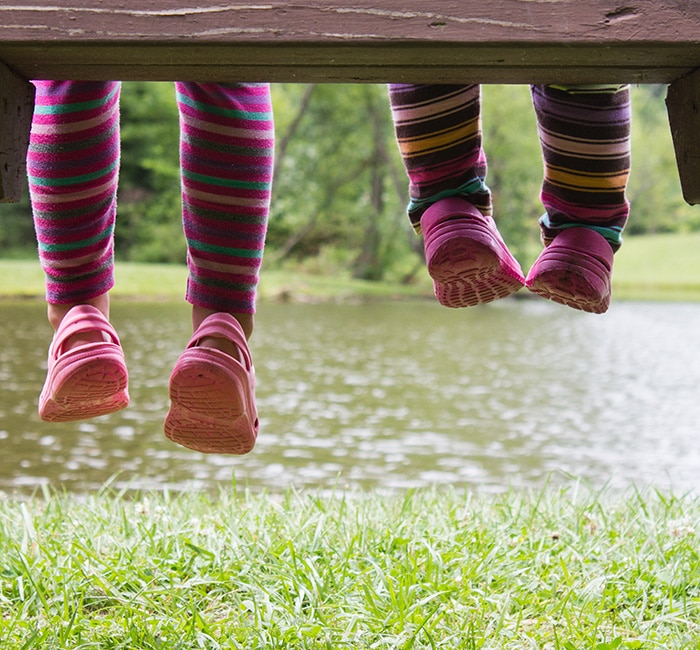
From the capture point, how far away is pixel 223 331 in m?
0.88

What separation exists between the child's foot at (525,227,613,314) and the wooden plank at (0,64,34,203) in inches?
18.7

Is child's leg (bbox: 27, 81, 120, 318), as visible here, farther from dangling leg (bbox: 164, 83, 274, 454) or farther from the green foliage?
the green foliage

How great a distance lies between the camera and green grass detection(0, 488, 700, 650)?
0.96 meters

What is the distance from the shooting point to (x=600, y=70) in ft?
1.98

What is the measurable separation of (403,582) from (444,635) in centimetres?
10

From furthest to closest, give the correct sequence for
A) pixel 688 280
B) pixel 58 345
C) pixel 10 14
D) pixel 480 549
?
pixel 688 280
pixel 480 549
pixel 58 345
pixel 10 14

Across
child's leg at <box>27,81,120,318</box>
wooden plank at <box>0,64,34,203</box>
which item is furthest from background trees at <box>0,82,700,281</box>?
wooden plank at <box>0,64,34,203</box>

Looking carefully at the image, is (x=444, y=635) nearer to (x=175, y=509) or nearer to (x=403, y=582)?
(x=403, y=582)

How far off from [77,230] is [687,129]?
61 cm

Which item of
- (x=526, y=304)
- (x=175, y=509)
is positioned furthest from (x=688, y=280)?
(x=175, y=509)

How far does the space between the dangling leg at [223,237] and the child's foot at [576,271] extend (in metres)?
0.29

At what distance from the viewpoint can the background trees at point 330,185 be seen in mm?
14102

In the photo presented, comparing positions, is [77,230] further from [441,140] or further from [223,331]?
[441,140]

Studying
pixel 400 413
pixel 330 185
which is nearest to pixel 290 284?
pixel 330 185
